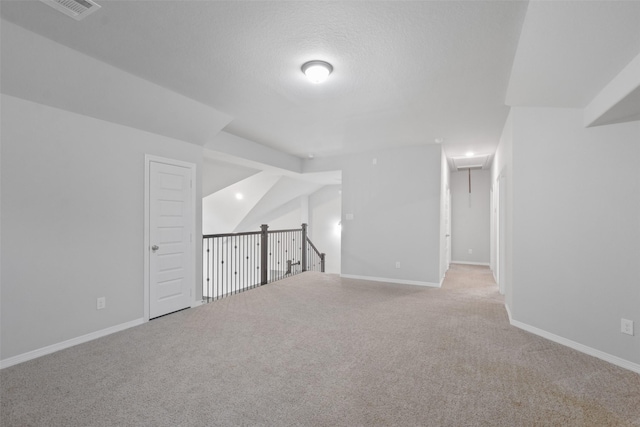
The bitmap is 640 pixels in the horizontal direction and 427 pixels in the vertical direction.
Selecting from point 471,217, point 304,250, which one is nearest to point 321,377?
point 304,250

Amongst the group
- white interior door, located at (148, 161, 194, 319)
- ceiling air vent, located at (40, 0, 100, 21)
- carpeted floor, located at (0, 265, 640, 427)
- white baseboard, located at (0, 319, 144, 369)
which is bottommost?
carpeted floor, located at (0, 265, 640, 427)

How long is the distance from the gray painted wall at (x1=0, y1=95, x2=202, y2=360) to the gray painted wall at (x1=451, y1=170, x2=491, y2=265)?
7723 mm

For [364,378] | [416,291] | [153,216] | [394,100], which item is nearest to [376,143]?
[394,100]

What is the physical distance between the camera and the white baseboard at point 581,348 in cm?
262

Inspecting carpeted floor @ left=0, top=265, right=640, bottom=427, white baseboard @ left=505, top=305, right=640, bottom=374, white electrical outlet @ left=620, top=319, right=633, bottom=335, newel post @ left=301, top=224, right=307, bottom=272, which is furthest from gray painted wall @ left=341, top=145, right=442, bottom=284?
white electrical outlet @ left=620, top=319, right=633, bottom=335

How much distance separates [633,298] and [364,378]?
97.4 inches

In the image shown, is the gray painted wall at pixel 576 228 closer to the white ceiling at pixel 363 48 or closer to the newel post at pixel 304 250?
the white ceiling at pixel 363 48

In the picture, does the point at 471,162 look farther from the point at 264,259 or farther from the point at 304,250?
the point at 264,259

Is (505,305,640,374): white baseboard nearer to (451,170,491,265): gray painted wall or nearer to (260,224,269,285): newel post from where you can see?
(260,224,269,285): newel post

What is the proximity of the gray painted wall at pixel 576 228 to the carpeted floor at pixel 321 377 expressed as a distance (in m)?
0.34

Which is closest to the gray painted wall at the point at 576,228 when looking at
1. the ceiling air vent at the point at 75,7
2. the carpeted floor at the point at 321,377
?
the carpeted floor at the point at 321,377

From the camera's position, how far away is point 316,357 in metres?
2.81

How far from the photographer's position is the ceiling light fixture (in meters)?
2.70

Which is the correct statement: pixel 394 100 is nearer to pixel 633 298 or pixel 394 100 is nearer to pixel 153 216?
pixel 633 298
